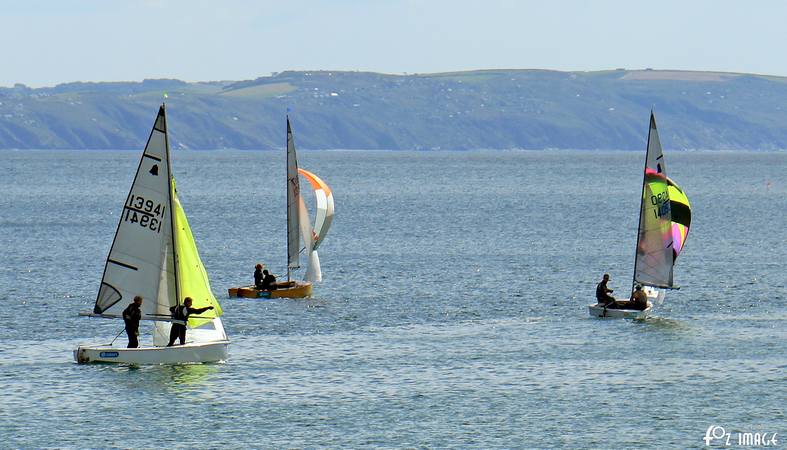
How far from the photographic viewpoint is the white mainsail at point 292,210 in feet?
258

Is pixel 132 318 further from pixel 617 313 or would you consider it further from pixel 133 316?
pixel 617 313

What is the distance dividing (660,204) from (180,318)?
1100 inches

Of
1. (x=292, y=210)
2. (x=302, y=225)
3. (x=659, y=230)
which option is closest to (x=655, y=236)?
(x=659, y=230)

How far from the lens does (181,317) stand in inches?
2115

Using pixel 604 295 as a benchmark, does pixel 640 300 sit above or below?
below

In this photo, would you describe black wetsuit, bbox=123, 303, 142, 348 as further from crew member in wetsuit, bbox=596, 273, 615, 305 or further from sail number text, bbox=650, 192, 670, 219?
sail number text, bbox=650, 192, 670, 219

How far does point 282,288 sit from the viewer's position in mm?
75562

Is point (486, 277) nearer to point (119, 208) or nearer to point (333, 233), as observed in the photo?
point (333, 233)

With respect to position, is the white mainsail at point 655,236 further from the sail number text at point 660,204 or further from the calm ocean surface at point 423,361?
the calm ocean surface at point 423,361

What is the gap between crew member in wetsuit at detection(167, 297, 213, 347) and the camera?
5372cm

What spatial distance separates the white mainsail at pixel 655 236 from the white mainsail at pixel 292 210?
63.3ft

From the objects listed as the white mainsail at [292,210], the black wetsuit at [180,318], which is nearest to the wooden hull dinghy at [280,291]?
the white mainsail at [292,210]

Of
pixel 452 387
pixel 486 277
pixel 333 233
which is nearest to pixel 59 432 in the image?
pixel 452 387

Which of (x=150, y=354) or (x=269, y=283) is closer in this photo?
(x=150, y=354)
